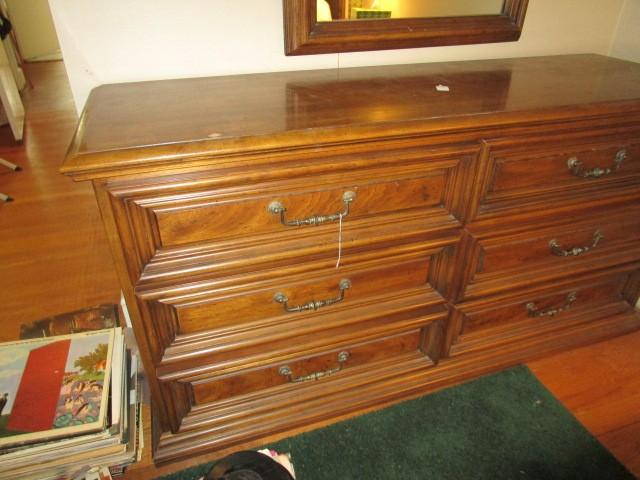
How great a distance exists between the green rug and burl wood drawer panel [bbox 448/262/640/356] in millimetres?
192

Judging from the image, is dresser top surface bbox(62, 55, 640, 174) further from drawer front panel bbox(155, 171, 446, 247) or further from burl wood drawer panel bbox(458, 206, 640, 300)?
burl wood drawer panel bbox(458, 206, 640, 300)

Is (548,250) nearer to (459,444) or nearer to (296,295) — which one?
(459,444)

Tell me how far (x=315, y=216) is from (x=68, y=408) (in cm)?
73

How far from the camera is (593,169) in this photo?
3.82ft

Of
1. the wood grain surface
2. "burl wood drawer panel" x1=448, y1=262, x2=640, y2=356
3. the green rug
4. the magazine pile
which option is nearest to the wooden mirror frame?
"burl wood drawer panel" x1=448, y1=262, x2=640, y2=356

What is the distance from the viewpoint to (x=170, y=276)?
3.00 ft

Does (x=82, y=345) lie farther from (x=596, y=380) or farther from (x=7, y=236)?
(x=596, y=380)

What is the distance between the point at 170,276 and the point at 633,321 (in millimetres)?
1661

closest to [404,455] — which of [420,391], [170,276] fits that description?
[420,391]

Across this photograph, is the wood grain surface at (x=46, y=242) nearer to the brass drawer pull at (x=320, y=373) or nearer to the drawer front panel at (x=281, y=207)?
the brass drawer pull at (x=320, y=373)

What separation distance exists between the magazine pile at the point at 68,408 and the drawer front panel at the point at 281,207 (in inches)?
17.9

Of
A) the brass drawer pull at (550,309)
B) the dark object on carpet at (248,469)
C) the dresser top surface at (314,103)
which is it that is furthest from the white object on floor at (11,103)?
the brass drawer pull at (550,309)

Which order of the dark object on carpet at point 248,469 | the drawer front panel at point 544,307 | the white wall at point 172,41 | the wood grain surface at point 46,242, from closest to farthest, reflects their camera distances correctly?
the dark object on carpet at point 248,469, the white wall at point 172,41, the drawer front panel at point 544,307, the wood grain surface at point 46,242

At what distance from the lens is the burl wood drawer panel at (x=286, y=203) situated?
0.84m
